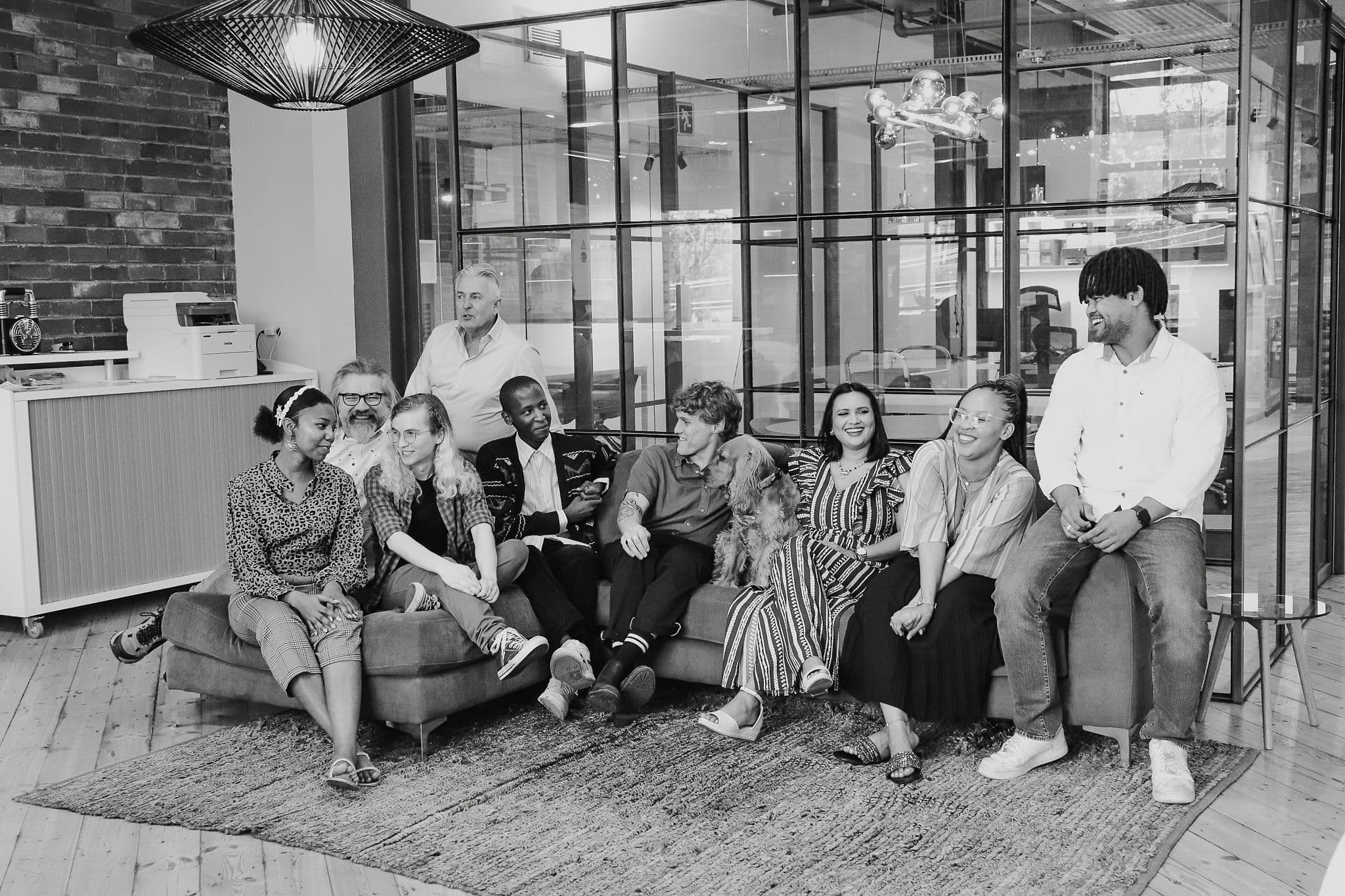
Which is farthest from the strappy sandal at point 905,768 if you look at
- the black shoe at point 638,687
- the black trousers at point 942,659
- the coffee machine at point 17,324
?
the coffee machine at point 17,324

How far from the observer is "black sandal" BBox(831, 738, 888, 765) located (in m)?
3.83

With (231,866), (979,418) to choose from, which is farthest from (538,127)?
(231,866)

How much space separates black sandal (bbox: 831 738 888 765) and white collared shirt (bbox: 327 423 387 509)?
1802 millimetres

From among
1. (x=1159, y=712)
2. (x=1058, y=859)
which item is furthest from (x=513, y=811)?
(x=1159, y=712)

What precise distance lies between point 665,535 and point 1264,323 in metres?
2.16

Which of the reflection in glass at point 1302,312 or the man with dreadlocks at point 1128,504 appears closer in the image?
the man with dreadlocks at point 1128,504

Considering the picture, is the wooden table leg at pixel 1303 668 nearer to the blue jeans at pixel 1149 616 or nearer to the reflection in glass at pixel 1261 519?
the reflection in glass at pixel 1261 519

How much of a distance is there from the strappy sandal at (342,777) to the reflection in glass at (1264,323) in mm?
2965

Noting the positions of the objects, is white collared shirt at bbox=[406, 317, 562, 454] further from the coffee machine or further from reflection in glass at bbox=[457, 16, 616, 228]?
the coffee machine

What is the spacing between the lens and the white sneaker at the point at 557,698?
161 inches

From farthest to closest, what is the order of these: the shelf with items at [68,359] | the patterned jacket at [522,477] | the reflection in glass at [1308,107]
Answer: the shelf with items at [68,359]
the reflection in glass at [1308,107]
the patterned jacket at [522,477]

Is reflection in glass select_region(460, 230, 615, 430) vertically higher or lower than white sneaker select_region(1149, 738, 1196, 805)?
higher

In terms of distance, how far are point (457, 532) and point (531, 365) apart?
1.09m

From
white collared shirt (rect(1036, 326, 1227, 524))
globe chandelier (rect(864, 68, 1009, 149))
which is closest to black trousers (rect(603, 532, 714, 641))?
white collared shirt (rect(1036, 326, 1227, 524))
